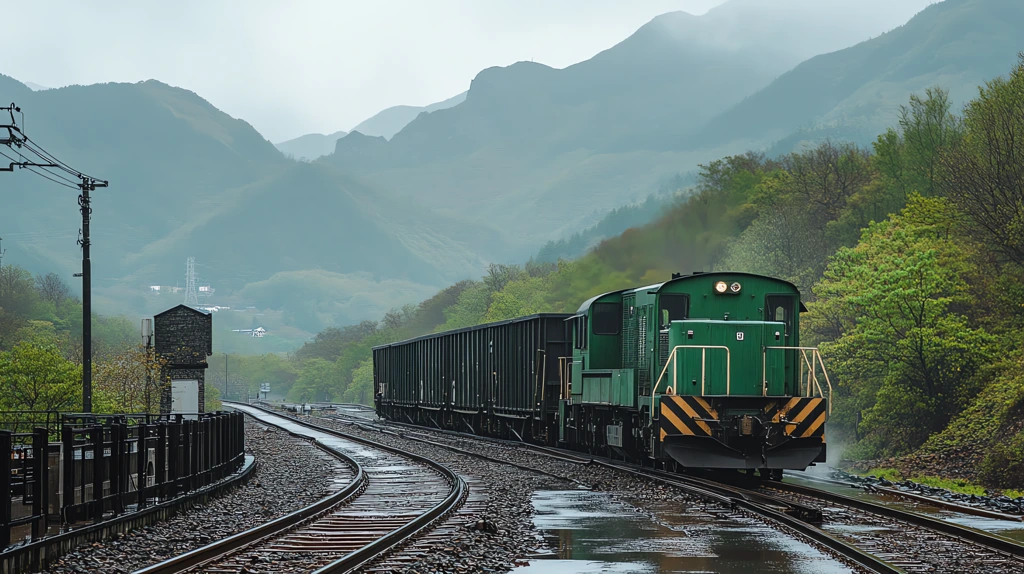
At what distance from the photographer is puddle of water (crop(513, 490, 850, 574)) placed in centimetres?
1038

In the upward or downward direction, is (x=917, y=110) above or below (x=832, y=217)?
above

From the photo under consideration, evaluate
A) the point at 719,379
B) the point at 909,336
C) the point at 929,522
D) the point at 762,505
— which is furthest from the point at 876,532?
the point at 909,336

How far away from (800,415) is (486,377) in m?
20.2

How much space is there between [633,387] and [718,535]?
8857 millimetres

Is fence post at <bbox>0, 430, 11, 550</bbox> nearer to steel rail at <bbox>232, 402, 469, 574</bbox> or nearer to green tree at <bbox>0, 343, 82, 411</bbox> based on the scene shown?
steel rail at <bbox>232, 402, 469, 574</bbox>

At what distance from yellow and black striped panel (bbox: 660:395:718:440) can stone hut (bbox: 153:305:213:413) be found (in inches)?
1461

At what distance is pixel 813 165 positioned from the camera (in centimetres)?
7100

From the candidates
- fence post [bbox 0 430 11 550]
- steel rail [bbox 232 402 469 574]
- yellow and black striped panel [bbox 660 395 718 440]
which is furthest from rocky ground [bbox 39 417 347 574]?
yellow and black striped panel [bbox 660 395 718 440]

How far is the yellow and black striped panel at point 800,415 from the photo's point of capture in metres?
18.6

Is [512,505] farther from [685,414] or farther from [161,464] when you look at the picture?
[161,464]

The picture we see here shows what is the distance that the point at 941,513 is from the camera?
1478 centimetres

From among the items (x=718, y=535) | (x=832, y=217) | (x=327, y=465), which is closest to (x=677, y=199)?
(x=832, y=217)

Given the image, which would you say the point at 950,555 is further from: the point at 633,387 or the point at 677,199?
the point at 677,199

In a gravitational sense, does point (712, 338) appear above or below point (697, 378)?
above
